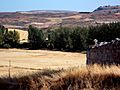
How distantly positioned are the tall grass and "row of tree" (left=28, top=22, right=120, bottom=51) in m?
89.8

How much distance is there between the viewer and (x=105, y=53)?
14984mm

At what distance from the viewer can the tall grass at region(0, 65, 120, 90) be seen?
9875 mm

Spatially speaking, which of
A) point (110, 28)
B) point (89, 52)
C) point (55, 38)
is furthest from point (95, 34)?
point (89, 52)

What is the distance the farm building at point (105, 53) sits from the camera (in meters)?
14.4

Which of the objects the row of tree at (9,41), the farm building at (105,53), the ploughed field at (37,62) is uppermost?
the farm building at (105,53)

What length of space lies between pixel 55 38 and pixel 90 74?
361ft

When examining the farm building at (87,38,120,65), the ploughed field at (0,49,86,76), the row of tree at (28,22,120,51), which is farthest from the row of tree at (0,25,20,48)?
the farm building at (87,38,120,65)

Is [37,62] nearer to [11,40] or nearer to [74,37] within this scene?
[74,37]

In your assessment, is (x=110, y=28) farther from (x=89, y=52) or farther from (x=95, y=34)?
(x=89, y=52)

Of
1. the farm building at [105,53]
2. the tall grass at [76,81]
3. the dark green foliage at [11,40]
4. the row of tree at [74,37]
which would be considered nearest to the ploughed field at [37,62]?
the farm building at [105,53]

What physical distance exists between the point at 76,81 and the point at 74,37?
107 metres

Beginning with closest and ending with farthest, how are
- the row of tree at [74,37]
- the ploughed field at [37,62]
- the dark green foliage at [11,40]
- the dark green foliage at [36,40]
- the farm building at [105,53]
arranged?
1. the farm building at [105,53]
2. the ploughed field at [37,62]
3. the row of tree at [74,37]
4. the dark green foliage at [36,40]
5. the dark green foliage at [11,40]

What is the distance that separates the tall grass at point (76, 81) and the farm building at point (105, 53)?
11.4 ft

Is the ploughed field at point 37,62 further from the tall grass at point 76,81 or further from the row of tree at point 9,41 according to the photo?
the row of tree at point 9,41
